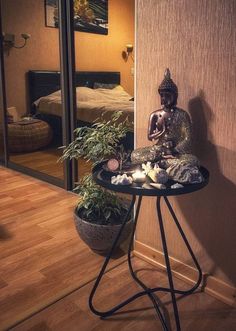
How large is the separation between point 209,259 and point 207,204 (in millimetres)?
274

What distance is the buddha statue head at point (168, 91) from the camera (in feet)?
4.69

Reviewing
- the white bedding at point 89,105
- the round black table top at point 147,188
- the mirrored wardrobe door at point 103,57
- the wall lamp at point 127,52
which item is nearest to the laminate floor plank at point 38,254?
the round black table top at point 147,188

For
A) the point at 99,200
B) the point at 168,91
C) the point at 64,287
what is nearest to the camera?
the point at 168,91

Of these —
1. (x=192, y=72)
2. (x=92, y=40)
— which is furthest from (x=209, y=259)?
(x=92, y=40)

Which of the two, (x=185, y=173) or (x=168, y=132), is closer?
(x=185, y=173)

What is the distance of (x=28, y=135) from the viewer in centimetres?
403

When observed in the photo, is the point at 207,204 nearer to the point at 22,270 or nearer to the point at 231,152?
the point at 231,152

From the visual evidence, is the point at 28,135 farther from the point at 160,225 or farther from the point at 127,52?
the point at 160,225

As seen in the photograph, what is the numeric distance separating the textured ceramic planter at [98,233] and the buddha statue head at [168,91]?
767mm

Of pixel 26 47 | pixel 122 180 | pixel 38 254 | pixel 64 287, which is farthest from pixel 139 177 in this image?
pixel 26 47

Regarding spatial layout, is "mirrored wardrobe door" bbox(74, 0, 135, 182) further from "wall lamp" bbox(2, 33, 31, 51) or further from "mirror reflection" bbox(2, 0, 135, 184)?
"wall lamp" bbox(2, 33, 31, 51)

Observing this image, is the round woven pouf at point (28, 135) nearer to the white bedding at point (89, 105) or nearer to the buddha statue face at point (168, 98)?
the white bedding at point (89, 105)

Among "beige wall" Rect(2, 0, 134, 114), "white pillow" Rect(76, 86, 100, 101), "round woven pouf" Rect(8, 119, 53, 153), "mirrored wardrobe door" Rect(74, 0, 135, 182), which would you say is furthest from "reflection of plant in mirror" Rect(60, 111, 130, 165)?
"white pillow" Rect(76, 86, 100, 101)

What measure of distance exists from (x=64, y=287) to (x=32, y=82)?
294 centimetres
